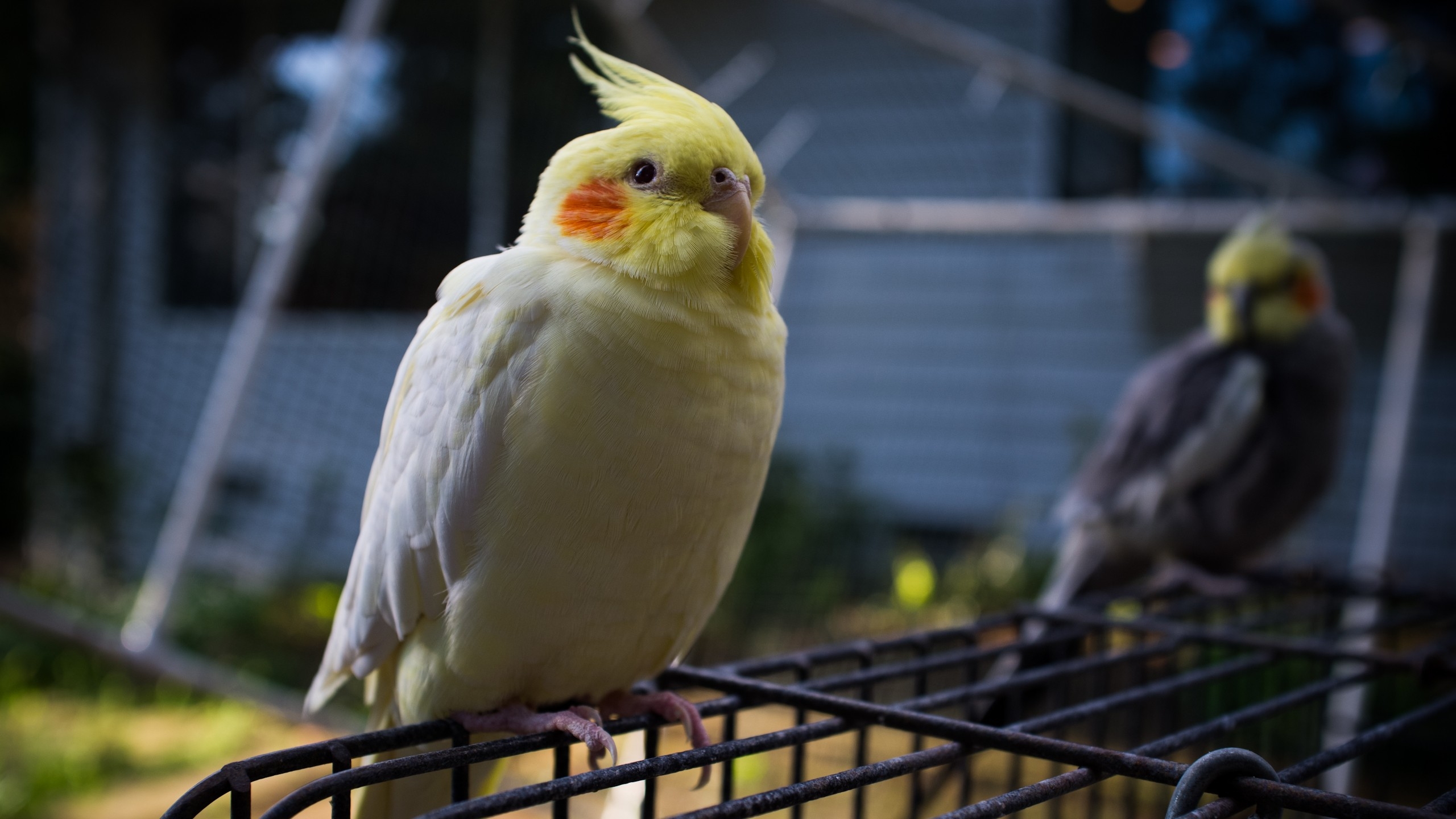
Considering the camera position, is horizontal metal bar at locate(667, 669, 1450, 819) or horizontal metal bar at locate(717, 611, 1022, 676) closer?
horizontal metal bar at locate(667, 669, 1450, 819)

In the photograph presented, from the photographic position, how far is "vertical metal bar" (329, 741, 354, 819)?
79 centimetres

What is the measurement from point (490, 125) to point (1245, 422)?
2.95m

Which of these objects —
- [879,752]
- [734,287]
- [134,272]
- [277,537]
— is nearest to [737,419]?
[734,287]

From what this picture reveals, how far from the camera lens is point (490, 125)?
390 cm

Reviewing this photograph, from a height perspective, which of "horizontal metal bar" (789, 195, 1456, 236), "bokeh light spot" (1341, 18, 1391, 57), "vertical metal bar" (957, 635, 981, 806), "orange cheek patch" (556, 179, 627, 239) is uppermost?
"bokeh light spot" (1341, 18, 1391, 57)

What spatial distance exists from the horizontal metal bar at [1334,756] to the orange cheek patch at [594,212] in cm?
76

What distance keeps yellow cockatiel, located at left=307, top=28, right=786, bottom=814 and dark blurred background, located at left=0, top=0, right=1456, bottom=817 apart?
2.14 metres

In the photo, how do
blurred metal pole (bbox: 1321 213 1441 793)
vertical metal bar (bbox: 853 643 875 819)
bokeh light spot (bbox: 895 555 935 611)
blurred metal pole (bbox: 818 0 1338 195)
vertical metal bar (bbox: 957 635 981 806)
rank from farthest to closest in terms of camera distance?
1. bokeh light spot (bbox: 895 555 935 611)
2. blurred metal pole (bbox: 1321 213 1441 793)
3. blurred metal pole (bbox: 818 0 1338 195)
4. vertical metal bar (bbox: 957 635 981 806)
5. vertical metal bar (bbox: 853 643 875 819)

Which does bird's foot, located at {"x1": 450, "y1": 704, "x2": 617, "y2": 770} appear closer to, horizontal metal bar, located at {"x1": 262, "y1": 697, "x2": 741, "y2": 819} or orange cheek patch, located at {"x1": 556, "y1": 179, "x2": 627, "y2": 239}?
horizontal metal bar, located at {"x1": 262, "y1": 697, "x2": 741, "y2": 819}

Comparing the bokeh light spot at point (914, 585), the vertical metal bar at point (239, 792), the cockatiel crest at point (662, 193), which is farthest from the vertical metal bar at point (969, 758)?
the bokeh light spot at point (914, 585)

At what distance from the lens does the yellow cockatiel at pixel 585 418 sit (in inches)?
39.2

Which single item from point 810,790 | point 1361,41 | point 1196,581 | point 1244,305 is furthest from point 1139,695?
point 1361,41

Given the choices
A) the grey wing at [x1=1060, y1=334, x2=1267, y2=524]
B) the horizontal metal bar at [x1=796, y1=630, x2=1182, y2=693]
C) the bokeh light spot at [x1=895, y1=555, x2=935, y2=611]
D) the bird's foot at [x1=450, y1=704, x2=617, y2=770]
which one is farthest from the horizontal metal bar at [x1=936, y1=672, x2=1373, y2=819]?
the bokeh light spot at [x1=895, y1=555, x2=935, y2=611]

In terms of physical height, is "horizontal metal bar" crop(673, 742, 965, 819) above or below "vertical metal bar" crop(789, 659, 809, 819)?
above
